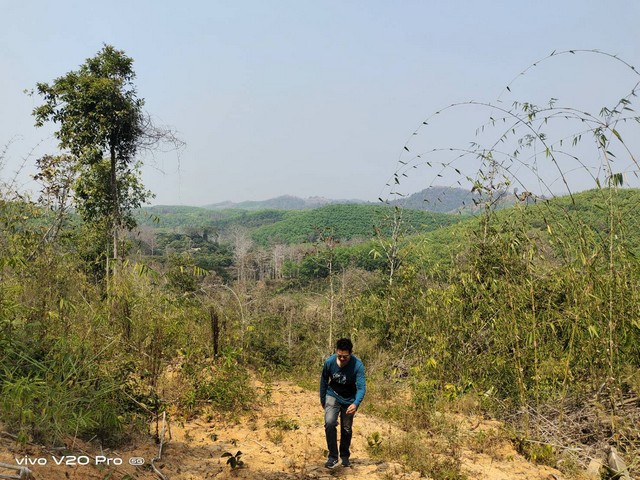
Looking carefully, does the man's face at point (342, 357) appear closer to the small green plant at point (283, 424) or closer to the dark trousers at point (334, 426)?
the dark trousers at point (334, 426)

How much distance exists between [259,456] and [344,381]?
138cm

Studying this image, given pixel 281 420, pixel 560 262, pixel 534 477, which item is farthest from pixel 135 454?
pixel 560 262

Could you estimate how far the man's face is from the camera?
4.42m

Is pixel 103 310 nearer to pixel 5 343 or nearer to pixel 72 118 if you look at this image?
pixel 5 343

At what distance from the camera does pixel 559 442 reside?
4.65 metres

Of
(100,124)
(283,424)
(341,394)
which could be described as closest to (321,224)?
(100,124)

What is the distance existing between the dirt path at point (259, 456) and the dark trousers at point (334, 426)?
6.8 inches

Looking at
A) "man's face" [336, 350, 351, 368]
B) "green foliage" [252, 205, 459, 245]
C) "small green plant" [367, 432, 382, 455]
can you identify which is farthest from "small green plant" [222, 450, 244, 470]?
"green foliage" [252, 205, 459, 245]

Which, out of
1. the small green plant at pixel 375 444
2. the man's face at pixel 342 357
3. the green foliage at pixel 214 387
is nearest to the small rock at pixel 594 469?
the small green plant at pixel 375 444

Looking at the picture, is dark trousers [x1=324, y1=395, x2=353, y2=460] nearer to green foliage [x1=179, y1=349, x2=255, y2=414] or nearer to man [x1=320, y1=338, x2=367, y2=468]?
man [x1=320, y1=338, x2=367, y2=468]

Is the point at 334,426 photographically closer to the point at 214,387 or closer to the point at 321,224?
the point at 214,387

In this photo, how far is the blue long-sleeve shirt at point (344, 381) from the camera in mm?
4512

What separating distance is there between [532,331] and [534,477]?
1.46m

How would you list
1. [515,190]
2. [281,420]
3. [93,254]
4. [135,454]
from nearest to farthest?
[135,454], [515,190], [281,420], [93,254]
